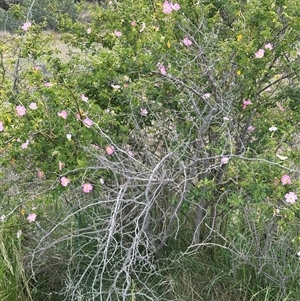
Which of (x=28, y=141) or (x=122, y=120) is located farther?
(x=122, y=120)

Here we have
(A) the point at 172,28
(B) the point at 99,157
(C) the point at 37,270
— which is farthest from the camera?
(C) the point at 37,270

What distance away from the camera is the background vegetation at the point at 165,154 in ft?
8.10

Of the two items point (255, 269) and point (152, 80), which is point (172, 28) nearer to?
point (152, 80)

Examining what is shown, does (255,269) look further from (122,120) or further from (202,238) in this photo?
(122,120)

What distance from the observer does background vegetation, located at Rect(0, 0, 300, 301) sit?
8.10 ft

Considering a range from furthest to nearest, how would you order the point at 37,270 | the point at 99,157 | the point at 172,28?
the point at 37,270 < the point at 172,28 < the point at 99,157

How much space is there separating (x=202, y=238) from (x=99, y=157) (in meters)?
0.87

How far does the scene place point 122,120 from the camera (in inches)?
111

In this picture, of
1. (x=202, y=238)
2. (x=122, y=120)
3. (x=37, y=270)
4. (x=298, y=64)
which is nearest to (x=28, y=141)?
(x=122, y=120)

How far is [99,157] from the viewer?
7.94ft

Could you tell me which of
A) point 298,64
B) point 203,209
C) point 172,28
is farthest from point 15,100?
point 298,64

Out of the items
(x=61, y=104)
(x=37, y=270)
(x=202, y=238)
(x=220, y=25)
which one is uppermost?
(x=220, y=25)

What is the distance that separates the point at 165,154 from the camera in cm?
275

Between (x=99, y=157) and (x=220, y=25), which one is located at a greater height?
(x=220, y=25)
